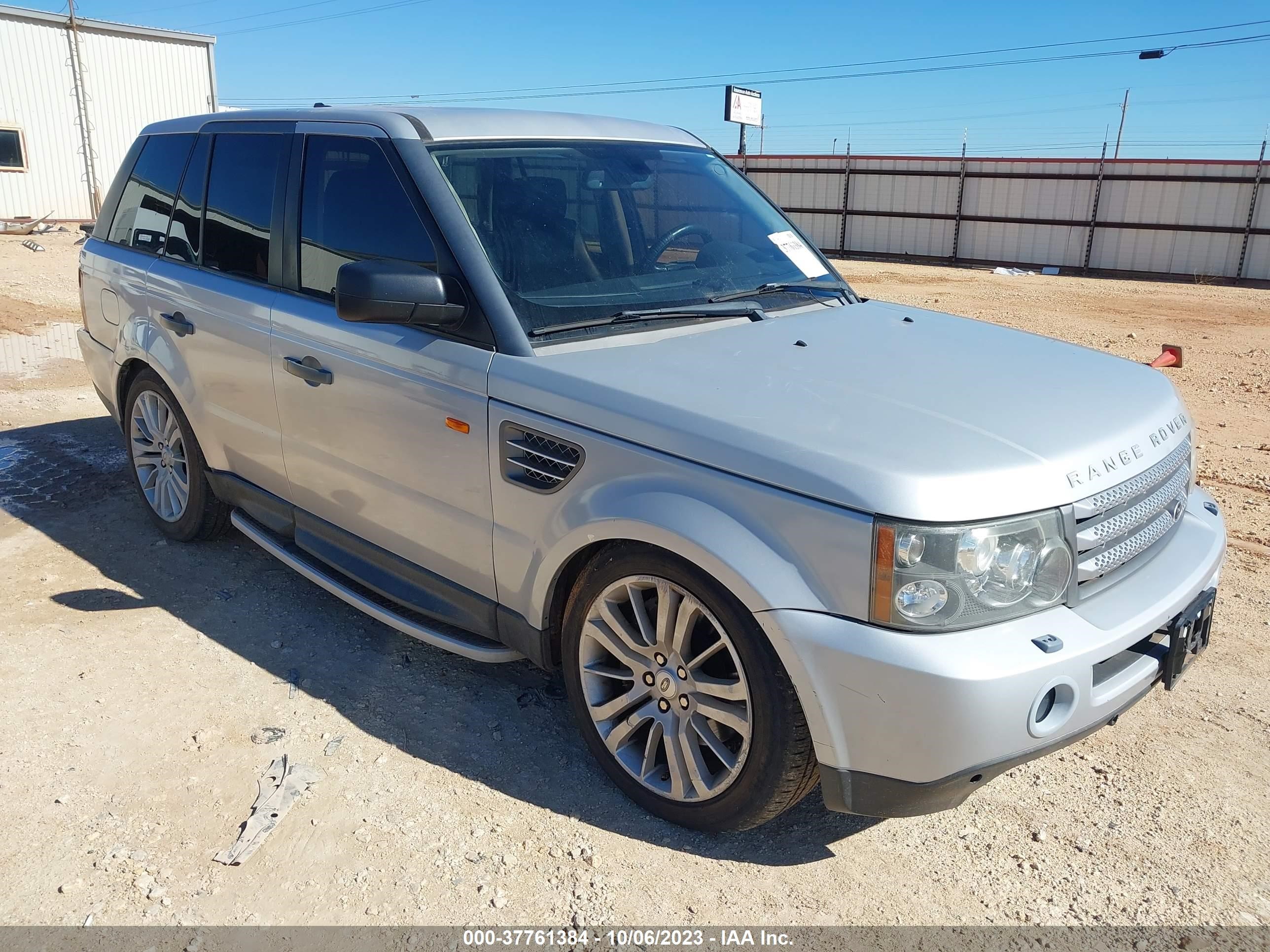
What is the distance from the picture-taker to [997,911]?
8.46ft

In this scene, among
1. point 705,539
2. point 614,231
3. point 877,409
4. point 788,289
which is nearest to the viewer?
point 705,539

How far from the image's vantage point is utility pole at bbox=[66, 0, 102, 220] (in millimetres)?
24031

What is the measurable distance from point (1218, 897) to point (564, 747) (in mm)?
1925

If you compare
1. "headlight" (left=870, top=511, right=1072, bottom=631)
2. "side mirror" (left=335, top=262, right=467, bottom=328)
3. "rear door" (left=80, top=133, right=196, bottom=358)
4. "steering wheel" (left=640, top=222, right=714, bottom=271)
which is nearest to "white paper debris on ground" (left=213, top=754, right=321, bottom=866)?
"side mirror" (left=335, top=262, right=467, bottom=328)

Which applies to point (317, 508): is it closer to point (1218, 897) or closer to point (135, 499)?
point (135, 499)

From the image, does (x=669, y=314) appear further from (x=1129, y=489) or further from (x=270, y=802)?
(x=270, y=802)

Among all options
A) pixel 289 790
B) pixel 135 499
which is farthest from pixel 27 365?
pixel 289 790

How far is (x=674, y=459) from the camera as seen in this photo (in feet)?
8.44

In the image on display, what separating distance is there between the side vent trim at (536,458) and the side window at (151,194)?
275 cm

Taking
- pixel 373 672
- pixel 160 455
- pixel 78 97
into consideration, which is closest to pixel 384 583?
pixel 373 672

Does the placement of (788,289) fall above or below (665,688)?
above

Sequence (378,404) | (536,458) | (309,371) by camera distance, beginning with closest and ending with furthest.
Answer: (536,458), (378,404), (309,371)

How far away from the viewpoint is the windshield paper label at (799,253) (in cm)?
396

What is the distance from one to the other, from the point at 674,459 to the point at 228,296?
2.44 m
